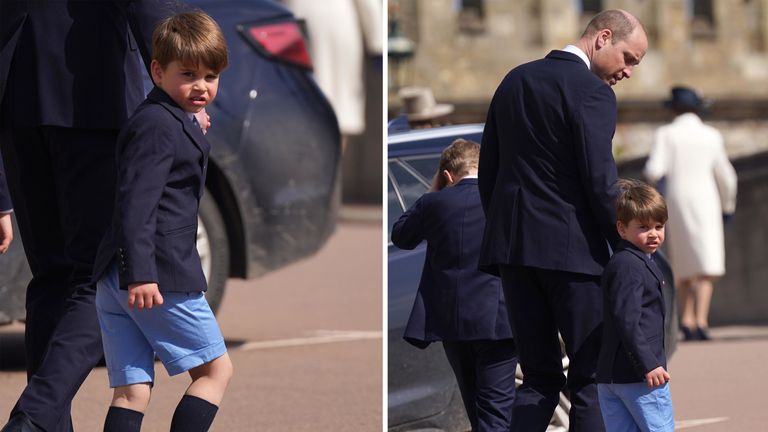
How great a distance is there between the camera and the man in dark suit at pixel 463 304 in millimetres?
6598

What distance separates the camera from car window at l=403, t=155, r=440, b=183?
7426mm

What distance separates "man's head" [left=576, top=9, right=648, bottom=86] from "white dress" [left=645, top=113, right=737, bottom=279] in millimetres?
7192

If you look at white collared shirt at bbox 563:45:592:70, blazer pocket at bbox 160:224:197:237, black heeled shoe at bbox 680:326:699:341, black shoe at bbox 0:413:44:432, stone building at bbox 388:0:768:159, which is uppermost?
white collared shirt at bbox 563:45:592:70

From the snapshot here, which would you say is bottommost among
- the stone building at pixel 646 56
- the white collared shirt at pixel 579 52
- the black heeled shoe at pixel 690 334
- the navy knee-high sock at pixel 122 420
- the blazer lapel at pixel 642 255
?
the stone building at pixel 646 56

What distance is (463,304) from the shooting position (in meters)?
6.63

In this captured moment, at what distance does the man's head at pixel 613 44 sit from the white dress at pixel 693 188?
7.19 metres

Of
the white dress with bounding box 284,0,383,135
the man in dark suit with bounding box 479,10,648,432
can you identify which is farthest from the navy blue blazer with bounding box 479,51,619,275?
the white dress with bounding box 284,0,383,135

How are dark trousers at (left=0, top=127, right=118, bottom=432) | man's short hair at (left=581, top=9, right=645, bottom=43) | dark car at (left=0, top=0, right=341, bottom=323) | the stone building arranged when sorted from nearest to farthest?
1. dark trousers at (left=0, top=127, right=118, bottom=432)
2. man's short hair at (left=581, top=9, right=645, bottom=43)
3. dark car at (left=0, top=0, right=341, bottom=323)
4. the stone building

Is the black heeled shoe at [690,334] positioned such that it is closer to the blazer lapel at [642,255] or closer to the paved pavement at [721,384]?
the paved pavement at [721,384]

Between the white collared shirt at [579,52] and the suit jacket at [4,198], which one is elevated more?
the white collared shirt at [579,52]

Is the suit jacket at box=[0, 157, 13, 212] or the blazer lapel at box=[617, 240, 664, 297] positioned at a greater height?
the suit jacket at box=[0, 157, 13, 212]

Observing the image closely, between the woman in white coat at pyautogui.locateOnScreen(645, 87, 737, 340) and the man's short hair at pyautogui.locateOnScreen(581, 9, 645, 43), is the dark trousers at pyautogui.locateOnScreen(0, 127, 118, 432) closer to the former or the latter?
the man's short hair at pyautogui.locateOnScreen(581, 9, 645, 43)

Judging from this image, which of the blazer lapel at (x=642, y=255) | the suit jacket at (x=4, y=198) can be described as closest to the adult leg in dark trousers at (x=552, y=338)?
the blazer lapel at (x=642, y=255)

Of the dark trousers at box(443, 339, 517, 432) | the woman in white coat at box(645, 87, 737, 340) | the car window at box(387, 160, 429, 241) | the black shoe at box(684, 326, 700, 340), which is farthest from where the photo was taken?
the woman in white coat at box(645, 87, 737, 340)
